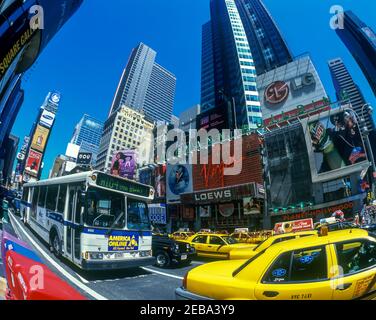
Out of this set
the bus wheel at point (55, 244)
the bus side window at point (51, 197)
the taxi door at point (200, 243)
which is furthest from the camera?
the taxi door at point (200, 243)

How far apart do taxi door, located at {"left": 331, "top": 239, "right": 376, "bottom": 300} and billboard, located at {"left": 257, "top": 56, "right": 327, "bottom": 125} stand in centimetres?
3781

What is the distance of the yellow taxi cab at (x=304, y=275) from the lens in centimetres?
254

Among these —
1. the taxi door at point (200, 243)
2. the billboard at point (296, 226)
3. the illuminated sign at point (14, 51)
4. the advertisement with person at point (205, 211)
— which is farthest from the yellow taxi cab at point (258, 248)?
the advertisement with person at point (205, 211)

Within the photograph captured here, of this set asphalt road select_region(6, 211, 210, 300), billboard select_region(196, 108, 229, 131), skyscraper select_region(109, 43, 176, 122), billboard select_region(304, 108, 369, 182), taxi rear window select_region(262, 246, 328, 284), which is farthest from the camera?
billboard select_region(196, 108, 229, 131)

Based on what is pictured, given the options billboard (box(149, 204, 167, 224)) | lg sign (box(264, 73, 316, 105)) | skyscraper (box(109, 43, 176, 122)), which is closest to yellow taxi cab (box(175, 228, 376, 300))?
skyscraper (box(109, 43, 176, 122))

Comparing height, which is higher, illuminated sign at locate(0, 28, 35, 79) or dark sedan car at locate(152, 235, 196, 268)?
illuminated sign at locate(0, 28, 35, 79)

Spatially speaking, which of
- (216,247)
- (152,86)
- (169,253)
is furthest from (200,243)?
(152,86)

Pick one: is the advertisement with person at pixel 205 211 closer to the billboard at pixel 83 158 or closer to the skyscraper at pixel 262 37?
the billboard at pixel 83 158

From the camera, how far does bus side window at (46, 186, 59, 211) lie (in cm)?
589

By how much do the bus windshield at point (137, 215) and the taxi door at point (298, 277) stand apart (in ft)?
13.2

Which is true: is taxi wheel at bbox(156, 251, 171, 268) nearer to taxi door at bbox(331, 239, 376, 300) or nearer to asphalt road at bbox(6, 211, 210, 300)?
asphalt road at bbox(6, 211, 210, 300)
